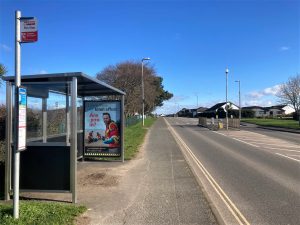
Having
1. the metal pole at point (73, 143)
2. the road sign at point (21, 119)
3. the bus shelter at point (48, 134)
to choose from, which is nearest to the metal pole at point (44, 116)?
the bus shelter at point (48, 134)

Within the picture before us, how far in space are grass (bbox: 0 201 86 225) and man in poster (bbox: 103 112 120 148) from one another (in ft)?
21.1

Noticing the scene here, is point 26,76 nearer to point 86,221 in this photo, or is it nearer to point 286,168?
point 86,221

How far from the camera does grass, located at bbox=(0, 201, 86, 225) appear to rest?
609 centimetres

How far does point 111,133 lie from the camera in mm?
13898

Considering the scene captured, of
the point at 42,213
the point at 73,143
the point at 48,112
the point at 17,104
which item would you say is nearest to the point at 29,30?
the point at 17,104

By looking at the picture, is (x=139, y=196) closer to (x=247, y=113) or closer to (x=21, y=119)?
(x=21, y=119)

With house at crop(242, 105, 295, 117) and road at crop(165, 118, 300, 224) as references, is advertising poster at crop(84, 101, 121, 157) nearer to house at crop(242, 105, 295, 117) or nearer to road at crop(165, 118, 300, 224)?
road at crop(165, 118, 300, 224)

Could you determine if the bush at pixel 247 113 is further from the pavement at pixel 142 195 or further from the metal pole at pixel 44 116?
the metal pole at pixel 44 116

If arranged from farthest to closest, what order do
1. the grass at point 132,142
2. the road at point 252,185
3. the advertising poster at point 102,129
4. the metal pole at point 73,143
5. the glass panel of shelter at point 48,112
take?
the grass at point 132,142
the advertising poster at point 102,129
the glass panel of shelter at point 48,112
the metal pole at point 73,143
the road at point 252,185

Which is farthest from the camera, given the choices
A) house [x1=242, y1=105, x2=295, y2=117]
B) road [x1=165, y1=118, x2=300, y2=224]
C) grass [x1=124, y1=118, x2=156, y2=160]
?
house [x1=242, y1=105, x2=295, y2=117]

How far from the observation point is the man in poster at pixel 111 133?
13891mm

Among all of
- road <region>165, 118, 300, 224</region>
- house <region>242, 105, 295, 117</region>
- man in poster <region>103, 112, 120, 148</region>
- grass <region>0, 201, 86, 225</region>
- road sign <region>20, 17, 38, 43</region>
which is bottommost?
road <region>165, 118, 300, 224</region>

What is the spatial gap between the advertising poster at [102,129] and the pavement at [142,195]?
2.50 feet

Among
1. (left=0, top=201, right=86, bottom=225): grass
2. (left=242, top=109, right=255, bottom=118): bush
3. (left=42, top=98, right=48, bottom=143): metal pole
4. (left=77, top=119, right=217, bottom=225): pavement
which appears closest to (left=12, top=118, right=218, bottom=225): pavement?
(left=77, top=119, right=217, bottom=225): pavement
